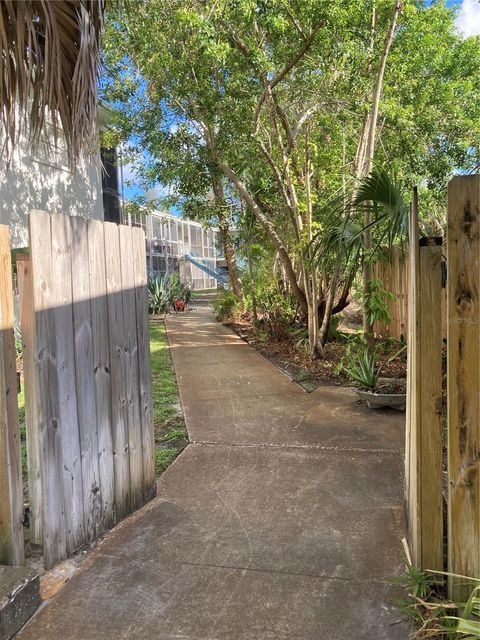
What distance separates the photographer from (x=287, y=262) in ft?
31.8

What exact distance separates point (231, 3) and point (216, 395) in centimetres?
541

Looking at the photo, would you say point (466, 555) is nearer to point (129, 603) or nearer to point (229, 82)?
point (129, 603)

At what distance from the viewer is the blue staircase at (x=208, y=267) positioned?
2842 cm

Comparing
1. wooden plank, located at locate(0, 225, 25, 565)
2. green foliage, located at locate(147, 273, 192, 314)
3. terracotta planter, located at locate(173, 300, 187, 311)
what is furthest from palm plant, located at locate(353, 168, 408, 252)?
terracotta planter, located at locate(173, 300, 187, 311)

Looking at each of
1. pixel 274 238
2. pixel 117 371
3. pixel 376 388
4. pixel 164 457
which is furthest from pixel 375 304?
pixel 117 371

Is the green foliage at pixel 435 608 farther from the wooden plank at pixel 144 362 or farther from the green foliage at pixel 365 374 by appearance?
the green foliage at pixel 365 374

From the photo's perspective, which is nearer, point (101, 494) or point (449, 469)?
point (449, 469)

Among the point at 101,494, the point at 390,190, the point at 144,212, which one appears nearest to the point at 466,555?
the point at 101,494

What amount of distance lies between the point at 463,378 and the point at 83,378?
1969 mm

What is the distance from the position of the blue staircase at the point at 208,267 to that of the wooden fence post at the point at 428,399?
927 inches

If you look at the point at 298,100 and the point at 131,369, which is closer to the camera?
the point at 131,369

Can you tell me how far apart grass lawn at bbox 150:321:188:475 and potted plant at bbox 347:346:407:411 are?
2.10 metres

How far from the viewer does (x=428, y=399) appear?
2.36m

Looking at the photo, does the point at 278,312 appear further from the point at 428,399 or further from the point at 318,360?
the point at 428,399
